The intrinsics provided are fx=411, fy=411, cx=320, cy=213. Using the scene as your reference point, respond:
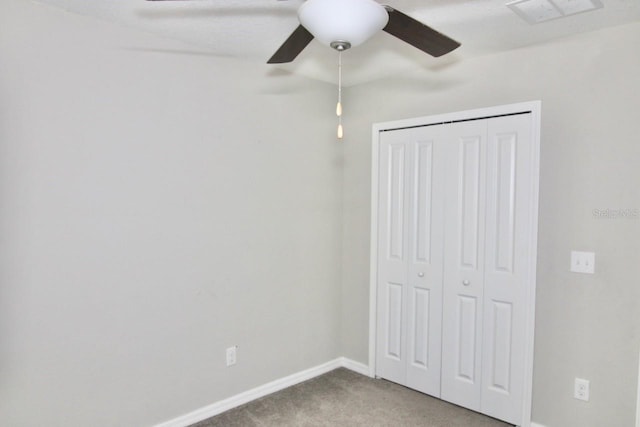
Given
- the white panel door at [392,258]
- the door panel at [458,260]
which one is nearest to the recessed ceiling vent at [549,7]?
the door panel at [458,260]

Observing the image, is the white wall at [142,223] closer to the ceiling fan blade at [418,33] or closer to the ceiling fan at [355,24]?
the ceiling fan at [355,24]

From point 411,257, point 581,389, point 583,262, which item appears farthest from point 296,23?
point 581,389

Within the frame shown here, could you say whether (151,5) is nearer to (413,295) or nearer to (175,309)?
(175,309)

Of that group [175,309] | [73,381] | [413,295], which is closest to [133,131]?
[175,309]

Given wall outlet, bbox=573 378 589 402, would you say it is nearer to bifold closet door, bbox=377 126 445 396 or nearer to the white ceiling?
bifold closet door, bbox=377 126 445 396

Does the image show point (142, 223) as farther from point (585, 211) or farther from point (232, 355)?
point (585, 211)

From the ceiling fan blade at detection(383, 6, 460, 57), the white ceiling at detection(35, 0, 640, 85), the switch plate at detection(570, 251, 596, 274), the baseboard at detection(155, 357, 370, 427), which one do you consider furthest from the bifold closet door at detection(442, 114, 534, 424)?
the ceiling fan blade at detection(383, 6, 460, 57)

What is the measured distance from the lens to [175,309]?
2521mm

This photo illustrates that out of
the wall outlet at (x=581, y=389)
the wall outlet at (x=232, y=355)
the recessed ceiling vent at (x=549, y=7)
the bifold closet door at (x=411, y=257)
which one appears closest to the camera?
the recessed ceiling vent at (x=549, y=7)

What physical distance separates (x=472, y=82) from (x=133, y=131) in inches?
85.6

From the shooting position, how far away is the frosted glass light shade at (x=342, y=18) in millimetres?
1423

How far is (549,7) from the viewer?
201cm

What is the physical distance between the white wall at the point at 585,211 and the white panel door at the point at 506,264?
102mm

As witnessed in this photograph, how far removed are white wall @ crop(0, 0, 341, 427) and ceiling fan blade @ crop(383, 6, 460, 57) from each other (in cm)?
142
